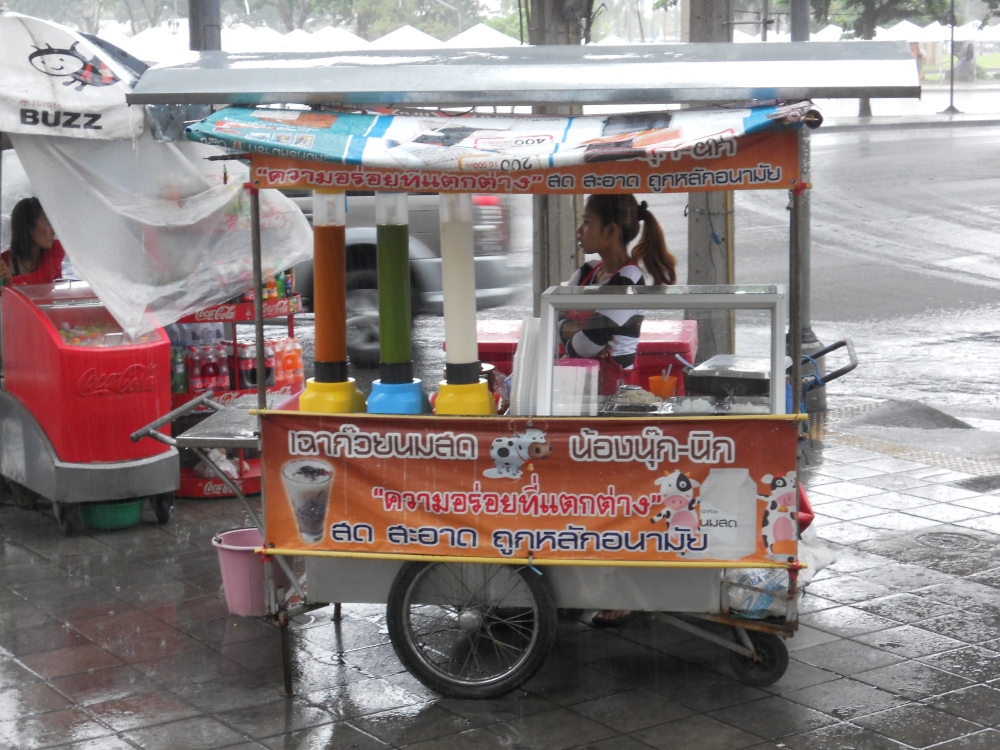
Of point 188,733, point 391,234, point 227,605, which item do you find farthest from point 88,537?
point 391,234

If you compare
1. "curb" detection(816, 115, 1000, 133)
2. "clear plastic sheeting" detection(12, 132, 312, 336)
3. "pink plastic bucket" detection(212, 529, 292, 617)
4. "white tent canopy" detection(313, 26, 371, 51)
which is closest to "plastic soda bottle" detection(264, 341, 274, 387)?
"clear plastic sheeting" detection(12, 132, 312, 336)

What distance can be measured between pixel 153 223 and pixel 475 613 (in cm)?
323

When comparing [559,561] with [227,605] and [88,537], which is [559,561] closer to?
[227,605]

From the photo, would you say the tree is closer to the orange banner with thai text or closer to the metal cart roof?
the metal cart roof

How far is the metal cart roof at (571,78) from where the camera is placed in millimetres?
4094

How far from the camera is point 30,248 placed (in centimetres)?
740

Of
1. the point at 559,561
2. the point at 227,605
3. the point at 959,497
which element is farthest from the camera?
the point at 959,497

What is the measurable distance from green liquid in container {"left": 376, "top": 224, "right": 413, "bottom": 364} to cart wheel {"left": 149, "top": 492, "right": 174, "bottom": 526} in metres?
2.62

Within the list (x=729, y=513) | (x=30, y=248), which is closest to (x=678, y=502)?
(x=729, y=513)

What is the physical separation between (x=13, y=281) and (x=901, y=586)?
5.46 m

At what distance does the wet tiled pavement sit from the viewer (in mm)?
4277

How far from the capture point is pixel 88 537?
6664 millimetres

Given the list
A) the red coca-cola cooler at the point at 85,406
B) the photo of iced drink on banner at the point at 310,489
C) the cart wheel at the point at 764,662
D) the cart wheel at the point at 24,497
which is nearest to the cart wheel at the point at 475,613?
the photo of iced drink on banner at the point at 310,489

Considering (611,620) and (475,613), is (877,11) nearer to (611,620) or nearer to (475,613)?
(611,620)
